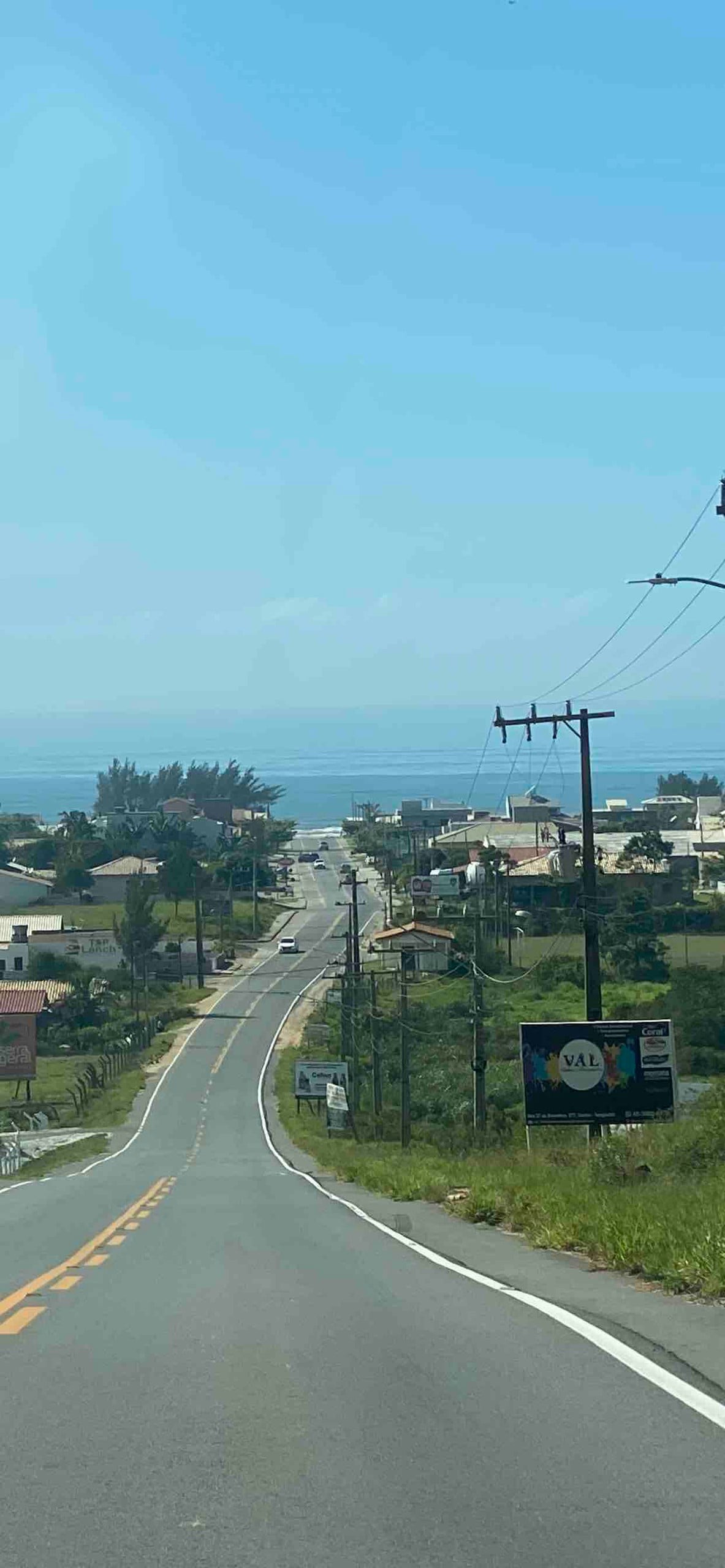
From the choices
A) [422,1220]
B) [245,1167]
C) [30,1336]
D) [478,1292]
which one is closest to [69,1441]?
[30,1336]

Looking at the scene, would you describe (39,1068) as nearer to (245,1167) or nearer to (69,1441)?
(245,1167)

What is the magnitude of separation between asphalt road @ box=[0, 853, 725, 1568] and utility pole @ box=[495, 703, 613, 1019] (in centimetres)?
1889

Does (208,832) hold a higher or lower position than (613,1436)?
higher

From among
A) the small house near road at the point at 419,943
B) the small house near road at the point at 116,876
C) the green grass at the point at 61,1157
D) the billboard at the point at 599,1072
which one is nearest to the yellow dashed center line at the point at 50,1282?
the billboard at the point at 599,1072

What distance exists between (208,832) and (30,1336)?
173 metres

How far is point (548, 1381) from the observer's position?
8.16 metres

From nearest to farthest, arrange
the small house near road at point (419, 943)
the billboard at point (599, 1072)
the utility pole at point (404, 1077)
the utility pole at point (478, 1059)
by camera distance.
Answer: the billboard at point (599, 1072) < the utility pole at point (478, 1059) < the utility pole at point (404, 1077) < the small house near road at point (419, 943)

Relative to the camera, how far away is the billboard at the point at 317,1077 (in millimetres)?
61844

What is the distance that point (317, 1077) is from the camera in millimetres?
62344

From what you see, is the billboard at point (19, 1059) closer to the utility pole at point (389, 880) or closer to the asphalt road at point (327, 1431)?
the utility pole at point (389, 880)

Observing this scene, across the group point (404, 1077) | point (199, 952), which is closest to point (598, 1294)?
point (404, 1077)

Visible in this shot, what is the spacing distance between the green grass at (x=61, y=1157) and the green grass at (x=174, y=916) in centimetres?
5959

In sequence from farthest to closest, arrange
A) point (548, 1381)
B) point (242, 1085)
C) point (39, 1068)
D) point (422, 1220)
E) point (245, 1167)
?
point (39, 1068) → point (242, 1085) → point (245, 1167) → point (422, 1220) → point (548, 1381)

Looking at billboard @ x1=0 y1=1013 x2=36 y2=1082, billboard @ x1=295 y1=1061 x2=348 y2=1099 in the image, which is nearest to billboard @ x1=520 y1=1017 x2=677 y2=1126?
billboard @ x1=295 y1=1061 x2=348 y2=1099
